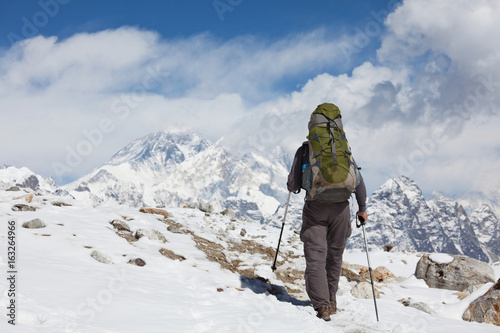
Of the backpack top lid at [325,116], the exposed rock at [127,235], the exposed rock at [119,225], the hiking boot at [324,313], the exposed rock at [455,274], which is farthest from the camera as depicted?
the exposed rock at [455,274]

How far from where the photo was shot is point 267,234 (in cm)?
1734

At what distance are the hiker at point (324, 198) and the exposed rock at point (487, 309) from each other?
3043 mm

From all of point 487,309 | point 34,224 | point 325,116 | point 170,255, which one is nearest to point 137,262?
point 170,255

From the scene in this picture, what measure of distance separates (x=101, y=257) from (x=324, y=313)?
178 inches

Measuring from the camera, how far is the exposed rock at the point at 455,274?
11.7 meters

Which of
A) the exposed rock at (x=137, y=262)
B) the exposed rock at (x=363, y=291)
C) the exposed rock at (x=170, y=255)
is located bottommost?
the exposed rock at (x=363, y=291)

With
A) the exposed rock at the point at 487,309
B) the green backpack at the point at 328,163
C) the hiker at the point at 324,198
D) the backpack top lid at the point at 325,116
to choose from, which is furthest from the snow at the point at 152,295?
the backpack top lid at the point at 325,116

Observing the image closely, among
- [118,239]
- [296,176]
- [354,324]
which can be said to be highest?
[296,176]

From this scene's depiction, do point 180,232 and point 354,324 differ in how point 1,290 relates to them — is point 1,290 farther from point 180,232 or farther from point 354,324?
point 180,232

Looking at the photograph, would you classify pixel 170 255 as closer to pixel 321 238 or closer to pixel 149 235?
pixel 149 235

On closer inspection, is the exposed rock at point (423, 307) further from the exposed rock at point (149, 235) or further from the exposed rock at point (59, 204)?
the exposed rock at point (59, 204)

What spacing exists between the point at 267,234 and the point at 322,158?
39.1 feet

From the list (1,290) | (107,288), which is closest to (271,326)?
(107,288)

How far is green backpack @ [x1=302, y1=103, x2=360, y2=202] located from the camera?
5.88 m
